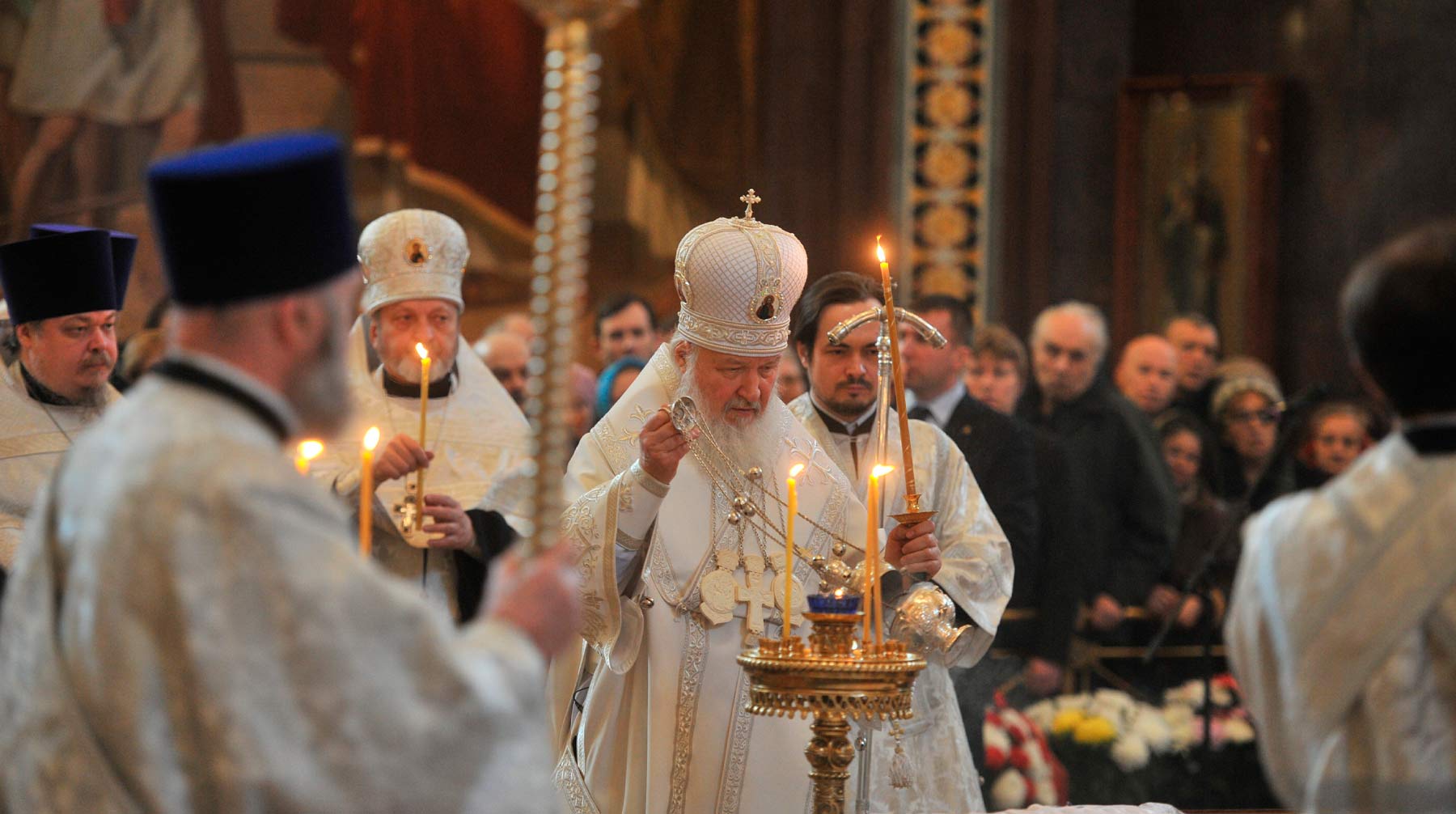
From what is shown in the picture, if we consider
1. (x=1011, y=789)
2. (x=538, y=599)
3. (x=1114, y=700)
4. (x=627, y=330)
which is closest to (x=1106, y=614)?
(x=1114, y=700)

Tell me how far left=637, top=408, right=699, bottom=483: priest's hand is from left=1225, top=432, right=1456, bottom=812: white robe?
1.62 metres

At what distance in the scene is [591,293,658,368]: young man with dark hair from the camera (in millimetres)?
7789

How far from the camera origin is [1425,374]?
8.10ft

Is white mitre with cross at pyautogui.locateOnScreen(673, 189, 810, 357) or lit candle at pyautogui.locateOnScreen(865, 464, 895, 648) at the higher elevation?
white mitre with cross at pyautogui.locateOnScreen(673, 189, 810, 357)

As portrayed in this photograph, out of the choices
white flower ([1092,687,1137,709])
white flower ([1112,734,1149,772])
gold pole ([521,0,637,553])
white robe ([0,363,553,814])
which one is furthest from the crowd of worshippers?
white flower ([1112,734,1149,772])

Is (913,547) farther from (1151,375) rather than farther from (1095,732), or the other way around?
(1151,375)

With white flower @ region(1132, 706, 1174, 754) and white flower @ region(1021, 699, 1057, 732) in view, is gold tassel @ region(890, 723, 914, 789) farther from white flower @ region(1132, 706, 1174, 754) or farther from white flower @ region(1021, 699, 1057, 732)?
white flower @ region(1132, 706, 1174, 754)

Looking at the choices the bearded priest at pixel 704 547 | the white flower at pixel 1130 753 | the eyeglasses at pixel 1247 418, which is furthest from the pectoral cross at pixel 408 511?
the eyeglasses at pixel 1247 418

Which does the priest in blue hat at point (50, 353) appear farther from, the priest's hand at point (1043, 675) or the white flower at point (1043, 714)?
the white flower at point (1043, 714)

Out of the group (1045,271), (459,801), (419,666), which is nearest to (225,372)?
(419,666)

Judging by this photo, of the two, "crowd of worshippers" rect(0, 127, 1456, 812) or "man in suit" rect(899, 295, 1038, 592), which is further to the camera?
"man in suit" rect(899, 295, 1038, 592)

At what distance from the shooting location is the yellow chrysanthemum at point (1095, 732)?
6379 mm

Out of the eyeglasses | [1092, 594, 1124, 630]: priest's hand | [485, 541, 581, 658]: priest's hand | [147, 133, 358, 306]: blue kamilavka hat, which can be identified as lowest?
[1092, 594, 1124, 630]: priest's hand

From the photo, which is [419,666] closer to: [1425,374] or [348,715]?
[348,715]
